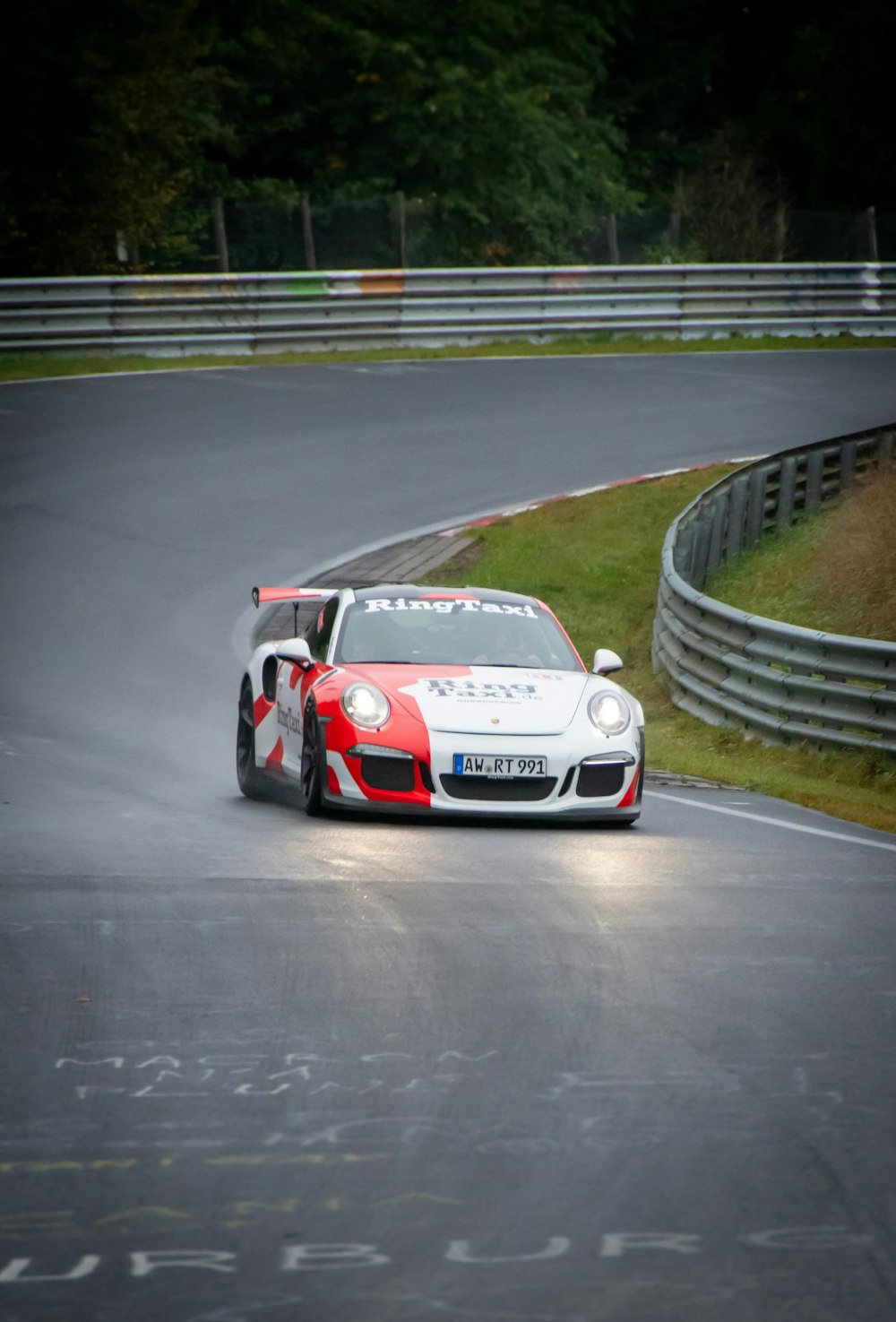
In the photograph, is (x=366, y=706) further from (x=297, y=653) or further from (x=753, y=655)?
(x=753, y=655)

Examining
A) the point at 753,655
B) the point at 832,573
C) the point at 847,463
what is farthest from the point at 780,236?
the point at 753,655

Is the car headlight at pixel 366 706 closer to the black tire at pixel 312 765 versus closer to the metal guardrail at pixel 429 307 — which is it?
the black tire at pixel 312 765

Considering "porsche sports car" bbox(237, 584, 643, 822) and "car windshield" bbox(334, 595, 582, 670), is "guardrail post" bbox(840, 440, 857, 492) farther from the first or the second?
"porsche sports car" bbox(237, 584, 643, 822)

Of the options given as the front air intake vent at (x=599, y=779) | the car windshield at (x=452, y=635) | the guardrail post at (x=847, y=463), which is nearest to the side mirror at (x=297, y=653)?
the car windshield at (x=452, y=635)

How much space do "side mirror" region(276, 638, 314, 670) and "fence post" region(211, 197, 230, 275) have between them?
22571 mm

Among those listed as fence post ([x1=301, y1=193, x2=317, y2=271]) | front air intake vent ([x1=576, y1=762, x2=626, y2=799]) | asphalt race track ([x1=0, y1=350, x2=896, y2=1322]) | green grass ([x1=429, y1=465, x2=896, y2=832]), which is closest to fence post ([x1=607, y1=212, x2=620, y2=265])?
fence post ([x1=301, y1=193, x2=317, y2=271])

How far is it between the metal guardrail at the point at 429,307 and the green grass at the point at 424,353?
0.49ft

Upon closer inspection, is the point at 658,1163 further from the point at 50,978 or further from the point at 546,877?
the point at 546,877

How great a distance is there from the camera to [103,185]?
36875 mm

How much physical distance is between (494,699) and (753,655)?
5.26 meters

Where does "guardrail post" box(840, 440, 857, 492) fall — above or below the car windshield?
below

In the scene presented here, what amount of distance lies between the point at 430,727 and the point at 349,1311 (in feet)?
22.8

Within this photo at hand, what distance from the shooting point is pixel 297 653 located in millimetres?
12023

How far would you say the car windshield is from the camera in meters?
12.3
